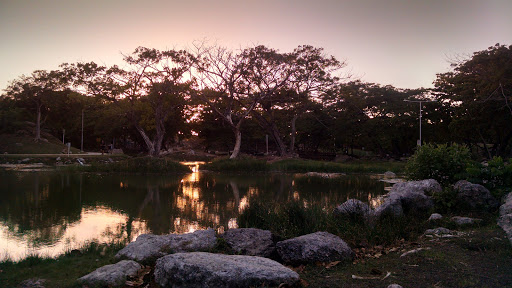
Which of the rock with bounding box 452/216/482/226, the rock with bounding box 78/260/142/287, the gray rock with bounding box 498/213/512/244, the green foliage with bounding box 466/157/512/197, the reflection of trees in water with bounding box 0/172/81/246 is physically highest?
the green foliage with bounding box 466/157/512/197

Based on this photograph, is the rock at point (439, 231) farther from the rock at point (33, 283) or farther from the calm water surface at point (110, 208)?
the rock at point (33, 283)

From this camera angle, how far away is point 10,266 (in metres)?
5.82

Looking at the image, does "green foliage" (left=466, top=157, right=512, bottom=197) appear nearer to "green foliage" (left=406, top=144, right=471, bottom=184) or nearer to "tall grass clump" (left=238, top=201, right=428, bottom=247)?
"green foliage" (left=406, top=144, right=471, bottom=184)

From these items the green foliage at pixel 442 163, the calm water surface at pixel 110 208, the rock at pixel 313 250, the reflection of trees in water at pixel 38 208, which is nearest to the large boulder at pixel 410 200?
the green foliage at pixel 442 163

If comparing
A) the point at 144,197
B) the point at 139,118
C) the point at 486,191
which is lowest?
the point at 144,197

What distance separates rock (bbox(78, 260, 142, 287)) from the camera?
4801 mm

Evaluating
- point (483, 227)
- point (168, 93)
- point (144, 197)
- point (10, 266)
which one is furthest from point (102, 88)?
point (483, 227)

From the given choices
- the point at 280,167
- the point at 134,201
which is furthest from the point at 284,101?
the point at 134,201

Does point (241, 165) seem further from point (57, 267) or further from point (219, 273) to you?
point (219, 273)

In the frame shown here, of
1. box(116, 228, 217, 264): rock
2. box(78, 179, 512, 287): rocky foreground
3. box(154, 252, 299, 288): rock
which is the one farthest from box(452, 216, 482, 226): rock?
box(116, 228, 217, 264): rock

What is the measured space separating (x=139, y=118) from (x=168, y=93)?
7.68m

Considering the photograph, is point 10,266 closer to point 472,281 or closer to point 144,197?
point 472,281

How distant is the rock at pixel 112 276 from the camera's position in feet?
15.8

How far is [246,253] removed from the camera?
20.5 ft
